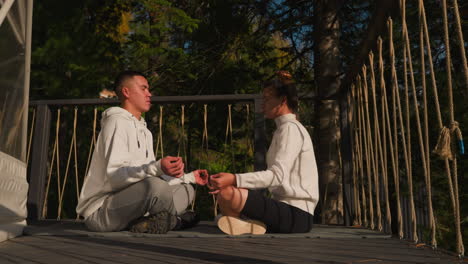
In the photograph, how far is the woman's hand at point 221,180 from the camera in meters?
2.14

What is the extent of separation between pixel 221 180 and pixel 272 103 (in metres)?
0.65

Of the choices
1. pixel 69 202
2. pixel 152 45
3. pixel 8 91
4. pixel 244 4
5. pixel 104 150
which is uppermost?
pixel 244 4

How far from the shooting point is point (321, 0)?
526 centimetres

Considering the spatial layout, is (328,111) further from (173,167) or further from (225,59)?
(173,167)

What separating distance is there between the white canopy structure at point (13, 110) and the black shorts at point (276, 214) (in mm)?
1224

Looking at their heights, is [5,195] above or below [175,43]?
below

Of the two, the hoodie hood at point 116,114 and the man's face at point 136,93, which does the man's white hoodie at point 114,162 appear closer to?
the hoodie hood at point 116,114

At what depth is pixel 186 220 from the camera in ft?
9.30

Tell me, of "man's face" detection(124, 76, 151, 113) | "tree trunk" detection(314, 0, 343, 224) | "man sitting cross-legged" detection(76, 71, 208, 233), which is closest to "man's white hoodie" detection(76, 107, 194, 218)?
"man sitting cross-legged" detection(76, 71, 208, 233)

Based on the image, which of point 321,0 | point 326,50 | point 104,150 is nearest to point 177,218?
point 104,150

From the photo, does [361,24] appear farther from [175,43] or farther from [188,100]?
[188,100]

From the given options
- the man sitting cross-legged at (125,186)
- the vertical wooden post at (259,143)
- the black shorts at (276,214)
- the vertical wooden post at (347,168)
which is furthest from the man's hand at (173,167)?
the vertical wooden post at (347,168)

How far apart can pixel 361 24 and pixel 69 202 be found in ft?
20.2

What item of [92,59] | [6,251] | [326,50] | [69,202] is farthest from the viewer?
[69,202]
